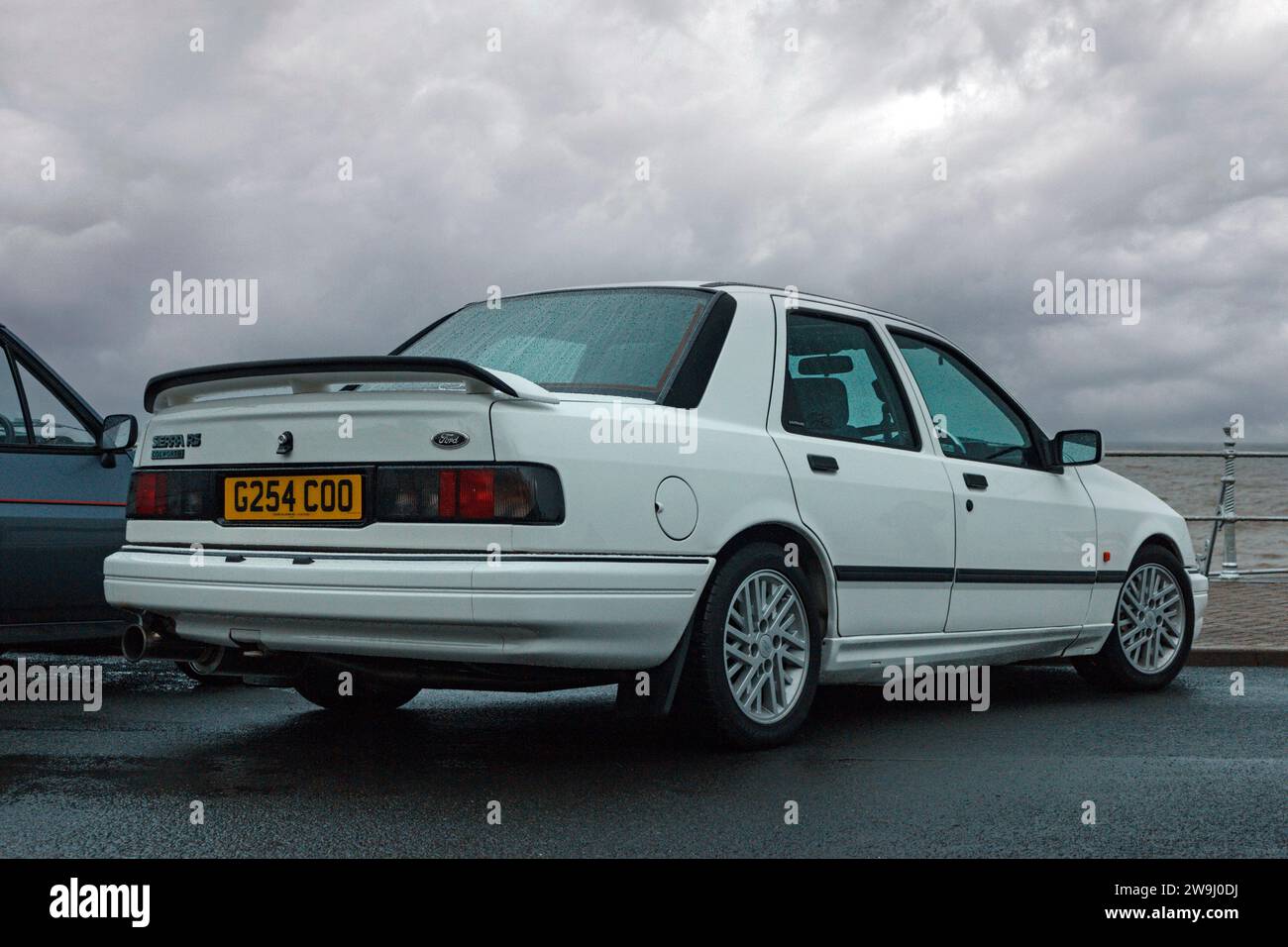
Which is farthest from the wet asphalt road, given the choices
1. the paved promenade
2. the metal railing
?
the metal railing

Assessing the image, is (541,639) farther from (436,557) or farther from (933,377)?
(933,377)

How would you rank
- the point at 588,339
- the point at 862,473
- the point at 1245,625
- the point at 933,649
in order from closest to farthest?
the point at 588,339, the point at 862,473, the point at 933,649, the point at 1245,625

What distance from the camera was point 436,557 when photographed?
176 inches

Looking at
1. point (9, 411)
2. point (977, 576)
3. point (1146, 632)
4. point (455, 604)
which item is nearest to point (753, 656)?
point (455, 604)

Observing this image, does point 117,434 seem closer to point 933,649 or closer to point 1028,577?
point 933,649

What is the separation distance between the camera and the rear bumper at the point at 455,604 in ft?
14.4

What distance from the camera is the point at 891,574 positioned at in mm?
5684

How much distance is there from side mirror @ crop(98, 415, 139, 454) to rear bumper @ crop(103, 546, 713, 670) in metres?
2.45

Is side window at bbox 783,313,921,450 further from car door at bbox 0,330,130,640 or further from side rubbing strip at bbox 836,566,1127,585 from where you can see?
car door at bbox 0,330,130,640

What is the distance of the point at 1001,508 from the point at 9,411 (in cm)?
443

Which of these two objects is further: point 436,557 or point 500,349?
point 500,349
